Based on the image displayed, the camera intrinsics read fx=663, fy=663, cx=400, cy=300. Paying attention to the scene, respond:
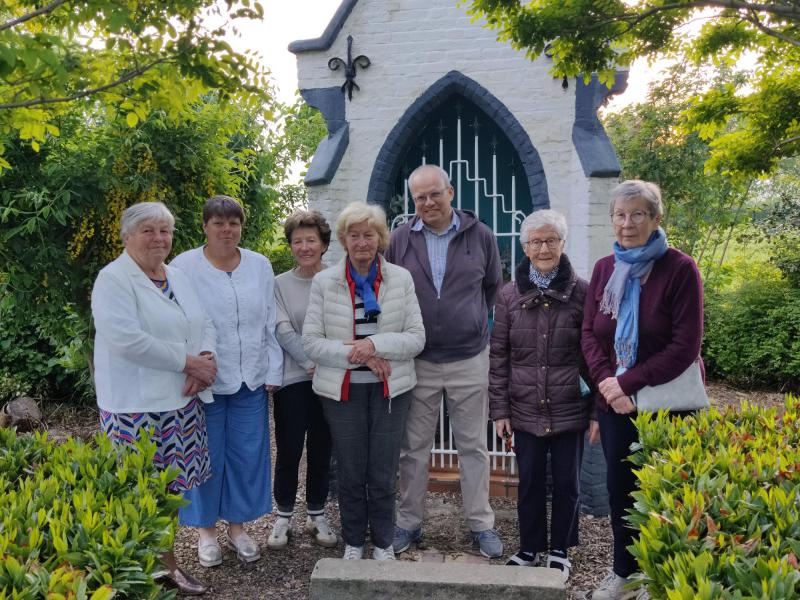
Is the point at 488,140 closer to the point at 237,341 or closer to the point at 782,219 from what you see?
the point at 237,341

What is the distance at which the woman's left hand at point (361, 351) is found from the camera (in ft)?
10.7

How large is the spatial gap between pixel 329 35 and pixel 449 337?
8.60 feet

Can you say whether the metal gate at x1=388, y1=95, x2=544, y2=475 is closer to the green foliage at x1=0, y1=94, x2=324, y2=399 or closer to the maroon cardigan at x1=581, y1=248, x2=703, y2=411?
the green foliage at x1=0, y1=94, x2=324, y2=399

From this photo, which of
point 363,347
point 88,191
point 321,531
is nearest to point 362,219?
point 363,347

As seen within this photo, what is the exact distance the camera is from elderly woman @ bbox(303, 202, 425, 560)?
3.33m

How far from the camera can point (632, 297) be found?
300cm

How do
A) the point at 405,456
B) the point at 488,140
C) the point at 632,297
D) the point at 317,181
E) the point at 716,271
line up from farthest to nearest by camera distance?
the point at 716,271 < the point at 488,140 < the point at 317,181 < the point at 405,456 < the point at 632,297

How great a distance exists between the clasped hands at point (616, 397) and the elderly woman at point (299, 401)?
1.56 metres

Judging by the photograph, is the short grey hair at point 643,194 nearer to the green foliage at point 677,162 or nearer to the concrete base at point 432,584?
the concrete base at point 432,584

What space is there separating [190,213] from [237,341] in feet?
8.47

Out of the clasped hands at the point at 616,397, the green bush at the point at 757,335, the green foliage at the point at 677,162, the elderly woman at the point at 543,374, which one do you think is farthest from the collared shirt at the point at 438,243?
the green foliage at the point at 677,162

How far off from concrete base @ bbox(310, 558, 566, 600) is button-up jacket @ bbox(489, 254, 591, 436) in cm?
70

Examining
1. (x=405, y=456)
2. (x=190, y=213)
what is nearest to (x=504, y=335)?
(x=405, y=456)

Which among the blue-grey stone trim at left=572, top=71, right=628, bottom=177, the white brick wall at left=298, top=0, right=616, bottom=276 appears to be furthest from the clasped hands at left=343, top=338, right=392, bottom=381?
the blue-grey stone trim at left=572, top=71, right=628, bottom=177
